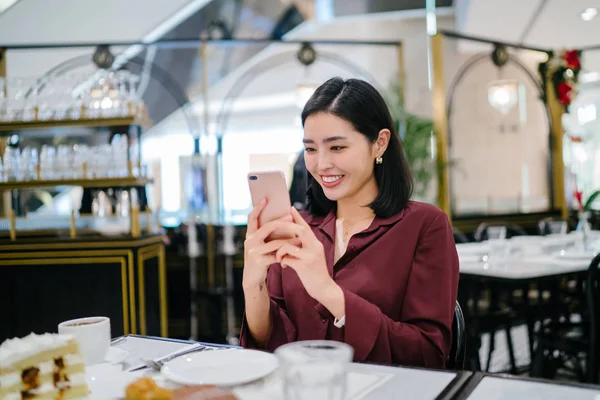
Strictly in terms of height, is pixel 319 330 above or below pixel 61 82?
below

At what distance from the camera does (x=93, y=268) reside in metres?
4.09

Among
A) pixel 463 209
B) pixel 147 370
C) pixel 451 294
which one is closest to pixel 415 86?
pixel 463 209

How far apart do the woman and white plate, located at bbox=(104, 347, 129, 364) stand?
1.02 feet

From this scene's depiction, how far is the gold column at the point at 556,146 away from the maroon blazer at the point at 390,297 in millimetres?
6184

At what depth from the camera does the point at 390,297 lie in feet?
4.59

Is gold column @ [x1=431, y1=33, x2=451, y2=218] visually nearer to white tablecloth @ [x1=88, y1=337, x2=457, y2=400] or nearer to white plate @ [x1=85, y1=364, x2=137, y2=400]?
white tablecloth @ [x1=88, y1=337, x2=457, y2=400]

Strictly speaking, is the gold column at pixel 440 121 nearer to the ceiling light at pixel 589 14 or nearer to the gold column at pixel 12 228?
the ceiling light at pixel 589 14

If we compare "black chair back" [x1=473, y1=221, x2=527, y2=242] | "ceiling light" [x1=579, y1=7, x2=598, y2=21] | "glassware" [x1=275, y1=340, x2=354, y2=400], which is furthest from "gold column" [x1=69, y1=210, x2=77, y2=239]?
"ceiling light" [x1=579, y1=7, x2=598, y2=21]

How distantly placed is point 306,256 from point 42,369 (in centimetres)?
54

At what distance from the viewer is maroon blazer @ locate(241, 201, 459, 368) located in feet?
4.22

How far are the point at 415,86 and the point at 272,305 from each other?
620cm

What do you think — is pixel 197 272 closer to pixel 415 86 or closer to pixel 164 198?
pixel 415 86

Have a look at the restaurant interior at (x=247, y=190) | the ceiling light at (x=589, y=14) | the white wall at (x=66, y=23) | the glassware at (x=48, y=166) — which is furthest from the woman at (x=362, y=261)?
the ceiling light at (x=589, y=14)

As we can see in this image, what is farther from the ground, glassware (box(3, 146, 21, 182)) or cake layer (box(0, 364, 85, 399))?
glassware (box(3, 146, 21, 182))
